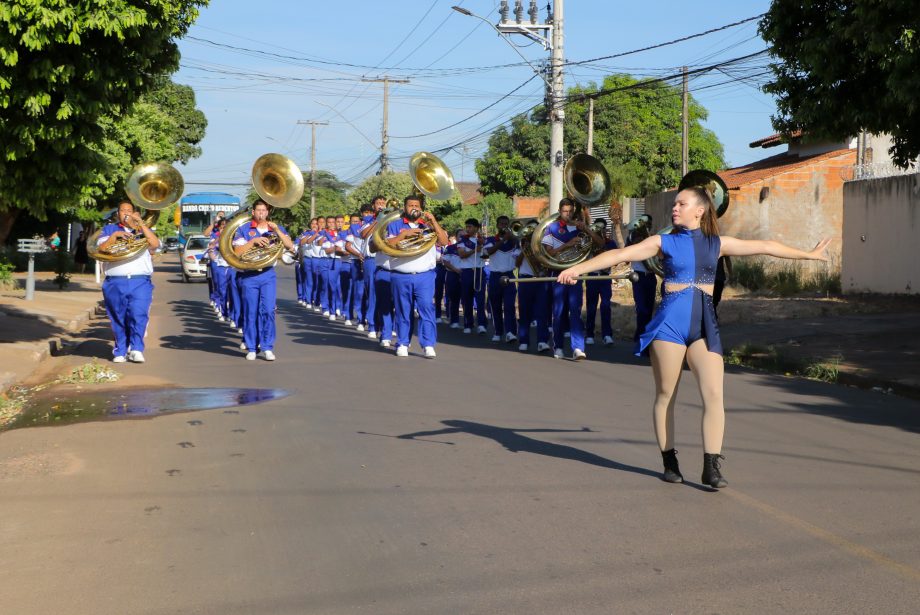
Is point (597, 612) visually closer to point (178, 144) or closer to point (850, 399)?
point (850, 399)

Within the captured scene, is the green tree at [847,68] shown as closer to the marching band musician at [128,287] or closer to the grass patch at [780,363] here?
the grass patch at [780,363]

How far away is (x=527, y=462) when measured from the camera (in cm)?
795

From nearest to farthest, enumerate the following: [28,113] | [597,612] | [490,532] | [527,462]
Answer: [597,612], [490,532], [527,462], [28,113]

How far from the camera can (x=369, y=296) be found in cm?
1988

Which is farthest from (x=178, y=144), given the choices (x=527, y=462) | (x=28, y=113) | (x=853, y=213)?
(x=527, y=462)

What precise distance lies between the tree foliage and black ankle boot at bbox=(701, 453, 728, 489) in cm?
5529

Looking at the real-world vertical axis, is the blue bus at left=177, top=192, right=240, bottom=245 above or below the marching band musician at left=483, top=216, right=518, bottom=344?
above

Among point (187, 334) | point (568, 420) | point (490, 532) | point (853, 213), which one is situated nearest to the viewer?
point (490, 532)

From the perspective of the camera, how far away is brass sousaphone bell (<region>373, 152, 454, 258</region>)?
601 inches

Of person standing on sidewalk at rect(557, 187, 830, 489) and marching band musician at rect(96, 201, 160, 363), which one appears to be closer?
person standing on sidewalk at rect(557, 187, 830, 489)

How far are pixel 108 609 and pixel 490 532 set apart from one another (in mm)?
2029

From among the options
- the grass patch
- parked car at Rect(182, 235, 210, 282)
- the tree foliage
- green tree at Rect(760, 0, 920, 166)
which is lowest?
the grass patch

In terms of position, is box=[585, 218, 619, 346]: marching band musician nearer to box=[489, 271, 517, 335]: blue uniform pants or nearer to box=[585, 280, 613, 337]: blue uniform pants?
box=[585, 280, 613, 337]: blue uniform pants

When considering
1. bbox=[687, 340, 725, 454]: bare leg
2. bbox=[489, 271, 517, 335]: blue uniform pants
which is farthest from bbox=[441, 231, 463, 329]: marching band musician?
bbox=[687, 340, 725, 454]: bare leg
